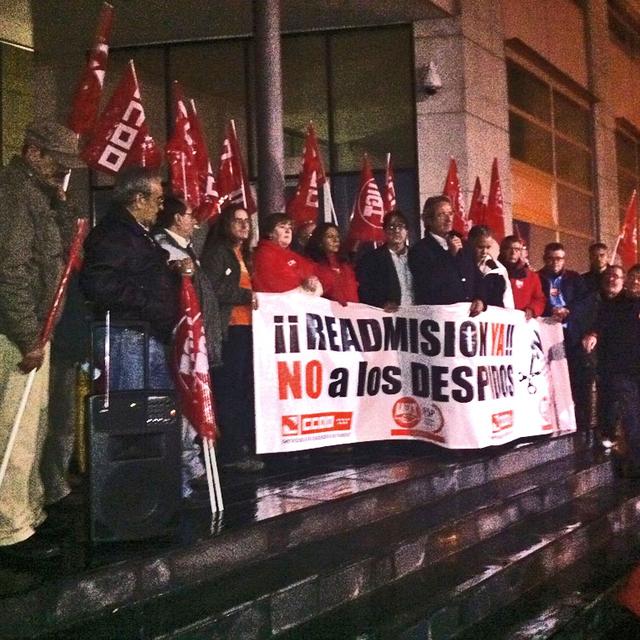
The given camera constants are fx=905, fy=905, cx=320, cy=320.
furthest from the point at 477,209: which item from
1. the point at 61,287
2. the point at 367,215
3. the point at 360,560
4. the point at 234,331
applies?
the point at 61,287

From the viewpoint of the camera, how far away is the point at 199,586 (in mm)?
4559

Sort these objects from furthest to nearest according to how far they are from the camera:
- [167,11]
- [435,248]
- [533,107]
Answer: [533,107], [167,11], [435,248]

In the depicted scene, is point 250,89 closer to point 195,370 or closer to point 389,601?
point 195,370

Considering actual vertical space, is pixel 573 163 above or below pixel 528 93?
below

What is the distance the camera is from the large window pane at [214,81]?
13.1 m

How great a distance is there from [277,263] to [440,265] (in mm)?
1394

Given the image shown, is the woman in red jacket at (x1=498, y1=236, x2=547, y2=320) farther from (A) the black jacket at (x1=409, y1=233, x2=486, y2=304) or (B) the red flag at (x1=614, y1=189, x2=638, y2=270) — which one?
(B) the red flag at (x1=614, y1=189, x2=638, y2=270)

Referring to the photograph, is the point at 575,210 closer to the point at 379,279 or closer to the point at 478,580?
the point at 379,279

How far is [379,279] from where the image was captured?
755 centimetres

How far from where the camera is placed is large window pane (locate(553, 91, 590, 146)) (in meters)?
16.4

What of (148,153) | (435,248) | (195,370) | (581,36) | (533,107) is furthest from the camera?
(581,36)

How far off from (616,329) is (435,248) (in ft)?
7.88

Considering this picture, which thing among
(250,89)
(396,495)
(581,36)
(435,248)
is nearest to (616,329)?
(435,248)

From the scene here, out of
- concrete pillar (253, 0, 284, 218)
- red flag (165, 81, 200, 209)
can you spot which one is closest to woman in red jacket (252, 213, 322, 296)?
red flag (165, 81, 200, 209)
